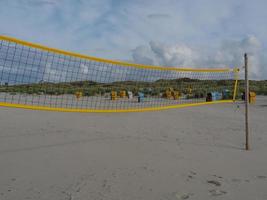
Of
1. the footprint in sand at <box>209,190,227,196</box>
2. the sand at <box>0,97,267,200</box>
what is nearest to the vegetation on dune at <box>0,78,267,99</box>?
the sand at <box>0,97,267,200</box>

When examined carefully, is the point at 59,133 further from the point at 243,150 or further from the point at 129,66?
the point at 243,150

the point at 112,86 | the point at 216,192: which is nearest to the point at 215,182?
the point at 216,192

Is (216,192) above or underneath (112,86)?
underneath

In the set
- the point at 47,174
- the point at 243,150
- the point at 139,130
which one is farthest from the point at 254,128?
the point at 47,174

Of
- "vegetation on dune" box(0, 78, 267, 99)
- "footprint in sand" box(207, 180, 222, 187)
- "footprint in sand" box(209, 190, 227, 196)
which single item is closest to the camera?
"footprint in sand" box(209, 190, 227, 196)

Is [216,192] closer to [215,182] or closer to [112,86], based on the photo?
[215,182]

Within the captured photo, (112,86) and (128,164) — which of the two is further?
(112,86)

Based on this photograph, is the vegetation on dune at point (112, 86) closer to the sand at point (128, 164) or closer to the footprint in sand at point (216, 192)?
the sand at point (128, 164)

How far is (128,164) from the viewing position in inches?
149

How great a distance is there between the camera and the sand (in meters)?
2.87

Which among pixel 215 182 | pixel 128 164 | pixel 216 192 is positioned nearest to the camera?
pixel 216 192

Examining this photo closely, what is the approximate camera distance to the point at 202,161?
13.1ft

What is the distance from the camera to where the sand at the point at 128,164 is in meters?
2.87

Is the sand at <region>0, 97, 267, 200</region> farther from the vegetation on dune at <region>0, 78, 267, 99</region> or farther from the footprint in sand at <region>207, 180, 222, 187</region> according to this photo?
the vegetation on dune at <region>0, 78, 267, 99</region>
